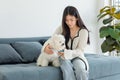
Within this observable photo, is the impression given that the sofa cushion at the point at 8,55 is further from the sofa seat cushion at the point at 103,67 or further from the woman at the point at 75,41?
the sofa seat cushion at the point at 103,67

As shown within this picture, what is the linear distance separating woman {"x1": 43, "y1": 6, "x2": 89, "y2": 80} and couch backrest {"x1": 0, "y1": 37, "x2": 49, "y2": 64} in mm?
517

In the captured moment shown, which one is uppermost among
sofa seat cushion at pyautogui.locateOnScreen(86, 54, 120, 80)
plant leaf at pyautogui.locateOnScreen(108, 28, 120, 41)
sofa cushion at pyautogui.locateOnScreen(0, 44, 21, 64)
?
plant leaf at pyautogui.locateOnScreen(108, 28, 120, 41)

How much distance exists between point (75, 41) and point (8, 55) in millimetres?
884

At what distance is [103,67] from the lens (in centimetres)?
346

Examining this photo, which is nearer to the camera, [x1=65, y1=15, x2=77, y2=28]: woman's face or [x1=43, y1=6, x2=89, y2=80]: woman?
[x1=43, y1=6, x2=89, y2=80]: woman

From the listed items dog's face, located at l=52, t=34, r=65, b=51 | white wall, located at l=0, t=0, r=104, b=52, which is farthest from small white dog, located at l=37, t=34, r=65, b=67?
white wall, located at l=0, t=0, r=104, b=52

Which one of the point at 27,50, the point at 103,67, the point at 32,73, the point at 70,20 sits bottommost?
the point at 103,67

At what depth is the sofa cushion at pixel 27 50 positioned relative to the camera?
355 cm

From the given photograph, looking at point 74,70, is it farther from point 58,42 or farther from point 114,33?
point 114,33

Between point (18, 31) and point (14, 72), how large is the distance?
5.02ft

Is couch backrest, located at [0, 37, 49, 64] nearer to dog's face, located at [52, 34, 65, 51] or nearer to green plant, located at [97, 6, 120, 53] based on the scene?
dog's face, located at [52, 34, 65, 51]

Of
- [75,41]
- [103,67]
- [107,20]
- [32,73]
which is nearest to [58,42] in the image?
[75,41]

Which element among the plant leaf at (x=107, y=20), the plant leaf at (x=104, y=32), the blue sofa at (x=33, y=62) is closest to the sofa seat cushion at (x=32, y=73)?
the blue sofa at (x=33, y=62)

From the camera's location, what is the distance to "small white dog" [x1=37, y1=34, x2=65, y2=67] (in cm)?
300
